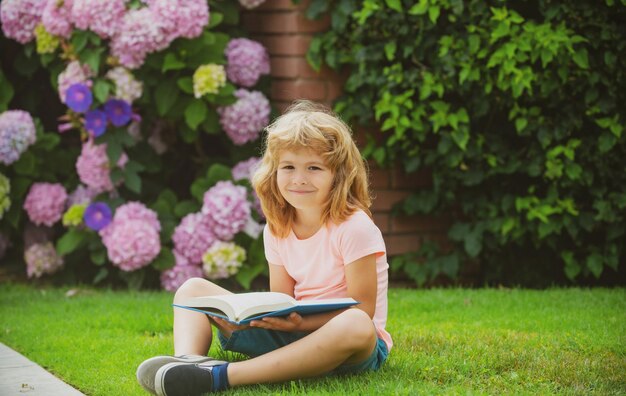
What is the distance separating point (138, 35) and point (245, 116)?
71 centimetres

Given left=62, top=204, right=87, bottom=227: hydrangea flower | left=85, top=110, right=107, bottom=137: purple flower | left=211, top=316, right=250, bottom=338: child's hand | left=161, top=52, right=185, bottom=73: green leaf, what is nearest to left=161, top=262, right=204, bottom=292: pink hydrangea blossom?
left=62, top=204, right=87, bottom=227: hydrangea flower

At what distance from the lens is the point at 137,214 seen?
4691 millimetres

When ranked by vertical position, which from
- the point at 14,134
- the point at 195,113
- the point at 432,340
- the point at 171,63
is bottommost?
the point at 432,340

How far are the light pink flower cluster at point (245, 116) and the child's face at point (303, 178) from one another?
2.06 meters

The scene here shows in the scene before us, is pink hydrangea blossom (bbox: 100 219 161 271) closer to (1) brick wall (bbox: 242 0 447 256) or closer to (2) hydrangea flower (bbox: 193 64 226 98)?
(2) hydrangea flower (bbox: 193 64 226 98)

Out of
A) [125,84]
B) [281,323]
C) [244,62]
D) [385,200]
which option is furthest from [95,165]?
[281,323]

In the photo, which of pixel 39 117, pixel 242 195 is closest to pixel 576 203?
pixel 242 195

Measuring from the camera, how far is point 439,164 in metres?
4.83

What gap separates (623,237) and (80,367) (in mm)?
2925

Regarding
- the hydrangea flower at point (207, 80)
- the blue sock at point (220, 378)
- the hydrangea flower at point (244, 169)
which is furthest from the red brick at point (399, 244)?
the blue sock at point (220, 378)

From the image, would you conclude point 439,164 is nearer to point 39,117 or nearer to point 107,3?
point 107,3

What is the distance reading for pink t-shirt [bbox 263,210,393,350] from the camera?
9.10ft

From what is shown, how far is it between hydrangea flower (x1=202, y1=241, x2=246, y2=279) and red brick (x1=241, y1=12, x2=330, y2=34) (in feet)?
4.17

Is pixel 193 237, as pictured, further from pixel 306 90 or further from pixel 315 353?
pixel 315 353
